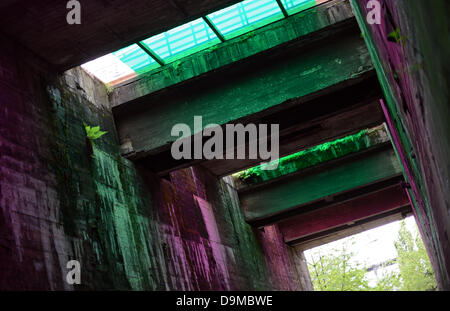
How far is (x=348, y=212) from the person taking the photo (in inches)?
991

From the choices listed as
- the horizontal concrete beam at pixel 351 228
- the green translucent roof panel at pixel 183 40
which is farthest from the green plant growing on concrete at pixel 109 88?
the horizontal concrete beam at pixel 351 228

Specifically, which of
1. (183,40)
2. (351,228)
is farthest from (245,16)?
(351,228)

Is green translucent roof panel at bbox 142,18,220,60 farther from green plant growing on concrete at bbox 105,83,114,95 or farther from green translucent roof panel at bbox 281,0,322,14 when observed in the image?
green translucent roof panel at bbox 281,0,322,14

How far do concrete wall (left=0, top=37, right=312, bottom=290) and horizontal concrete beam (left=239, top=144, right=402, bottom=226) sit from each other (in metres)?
4.57

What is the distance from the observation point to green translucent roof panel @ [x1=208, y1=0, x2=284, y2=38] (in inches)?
404

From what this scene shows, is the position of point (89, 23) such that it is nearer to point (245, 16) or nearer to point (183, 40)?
point (183, 40)

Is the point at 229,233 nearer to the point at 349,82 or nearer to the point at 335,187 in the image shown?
the point at 335,187

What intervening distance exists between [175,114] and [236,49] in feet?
6.50

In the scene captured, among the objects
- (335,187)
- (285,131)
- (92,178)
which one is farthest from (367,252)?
(92,178)

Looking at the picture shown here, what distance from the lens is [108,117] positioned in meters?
11.4

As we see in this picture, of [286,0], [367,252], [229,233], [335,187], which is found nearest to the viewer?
[286,0]

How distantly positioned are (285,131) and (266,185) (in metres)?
6.25
